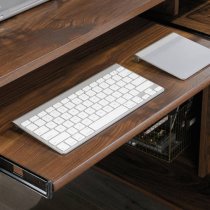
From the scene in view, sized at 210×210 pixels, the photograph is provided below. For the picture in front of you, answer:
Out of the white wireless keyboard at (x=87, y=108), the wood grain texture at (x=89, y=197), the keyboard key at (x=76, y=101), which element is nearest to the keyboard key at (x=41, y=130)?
the white wireless keyboard at (x=87, y=108)

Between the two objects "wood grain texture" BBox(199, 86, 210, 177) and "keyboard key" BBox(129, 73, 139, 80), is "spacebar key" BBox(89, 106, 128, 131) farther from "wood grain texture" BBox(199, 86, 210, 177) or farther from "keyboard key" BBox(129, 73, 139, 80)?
"wood grain texture" BBox(199, 86, 210, 177)

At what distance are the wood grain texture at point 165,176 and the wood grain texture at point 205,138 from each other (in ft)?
0.12

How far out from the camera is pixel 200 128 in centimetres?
171

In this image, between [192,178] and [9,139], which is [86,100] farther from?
[192,178]

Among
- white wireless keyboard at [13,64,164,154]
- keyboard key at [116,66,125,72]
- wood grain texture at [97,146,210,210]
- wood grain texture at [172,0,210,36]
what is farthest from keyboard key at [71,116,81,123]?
wood grain texture at [97,146,210,210]

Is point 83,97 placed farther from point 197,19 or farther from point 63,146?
point 197,19

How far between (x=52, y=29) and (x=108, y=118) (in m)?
0.23

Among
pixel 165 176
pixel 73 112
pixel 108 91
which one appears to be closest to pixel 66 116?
pixel 73 112

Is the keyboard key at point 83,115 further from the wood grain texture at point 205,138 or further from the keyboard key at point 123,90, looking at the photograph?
the wood grain texture at point 205,138

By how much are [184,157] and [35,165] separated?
0.87m

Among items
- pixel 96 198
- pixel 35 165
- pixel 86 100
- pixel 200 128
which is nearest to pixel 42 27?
pixel 86 100

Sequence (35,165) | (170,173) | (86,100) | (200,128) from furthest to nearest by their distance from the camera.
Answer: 1. (170,173)
2. (200,128)
3. (86,100)
4. (35,165)

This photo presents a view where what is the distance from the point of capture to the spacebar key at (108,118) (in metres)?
1.12

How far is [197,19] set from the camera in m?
1.56
